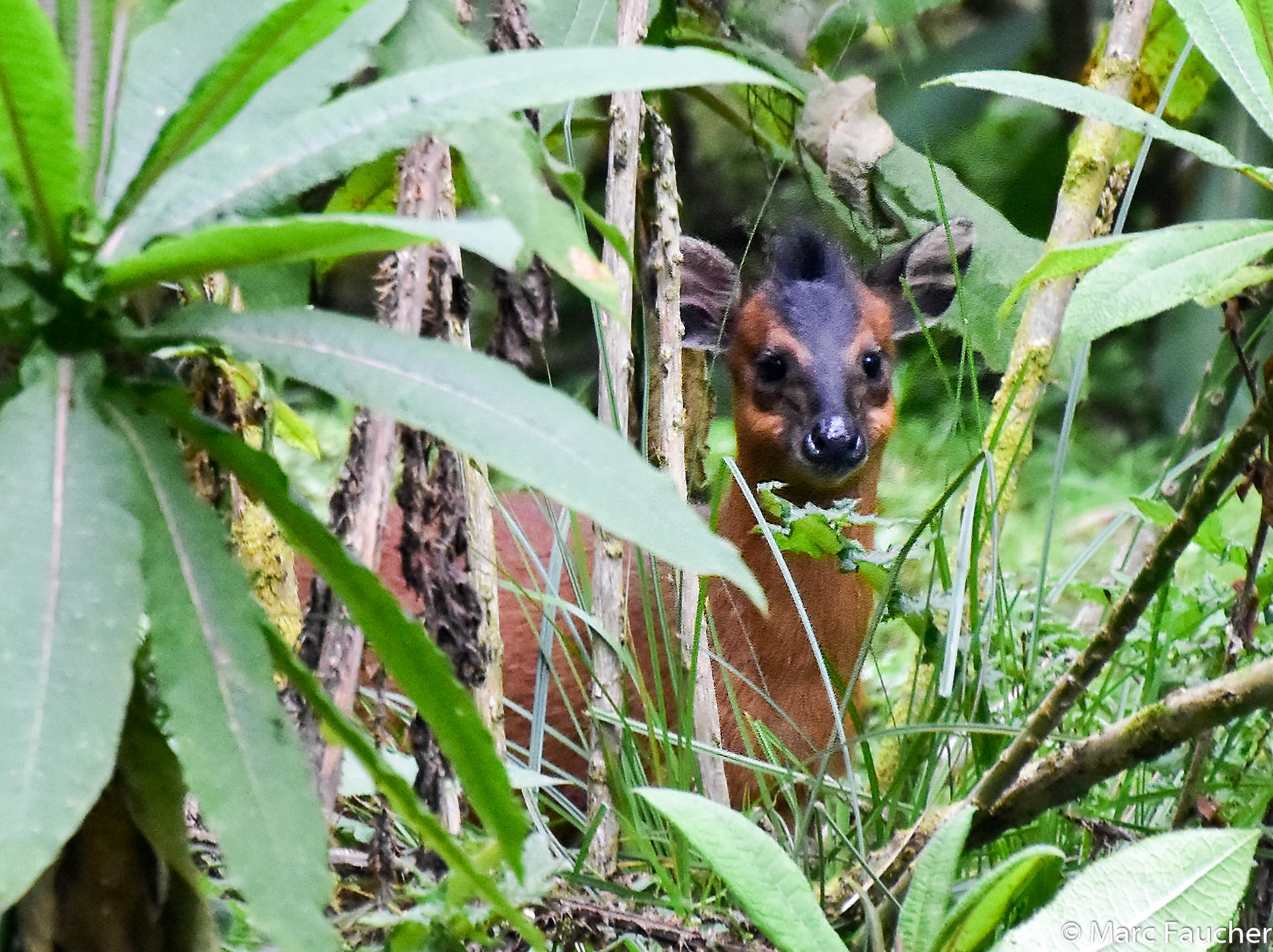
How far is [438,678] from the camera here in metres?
1.04

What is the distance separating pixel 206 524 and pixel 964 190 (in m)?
2.31

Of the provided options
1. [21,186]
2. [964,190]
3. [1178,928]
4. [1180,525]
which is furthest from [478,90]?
[964,190]

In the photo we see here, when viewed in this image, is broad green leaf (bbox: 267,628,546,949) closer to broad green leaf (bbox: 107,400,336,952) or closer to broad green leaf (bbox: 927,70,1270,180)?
broad green leaf (bbox: 107,400,336,952)

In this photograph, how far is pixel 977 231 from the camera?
9.52 ft

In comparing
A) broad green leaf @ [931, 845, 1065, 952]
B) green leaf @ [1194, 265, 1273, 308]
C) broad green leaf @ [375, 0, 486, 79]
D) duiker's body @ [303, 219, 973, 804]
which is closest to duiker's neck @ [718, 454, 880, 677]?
duiker's body @ [303, 219, 973, 804]

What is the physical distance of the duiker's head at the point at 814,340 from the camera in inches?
118

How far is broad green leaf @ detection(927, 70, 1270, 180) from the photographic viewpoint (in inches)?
51.6

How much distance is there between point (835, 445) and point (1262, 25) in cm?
166

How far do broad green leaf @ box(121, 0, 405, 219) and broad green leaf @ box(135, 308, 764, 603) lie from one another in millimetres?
133

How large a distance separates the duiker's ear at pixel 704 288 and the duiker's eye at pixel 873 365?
1.05 feet

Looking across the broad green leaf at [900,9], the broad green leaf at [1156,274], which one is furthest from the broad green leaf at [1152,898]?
the broad green leaf at [900,9]

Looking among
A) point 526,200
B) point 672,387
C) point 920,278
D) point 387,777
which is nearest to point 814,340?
point 920,278

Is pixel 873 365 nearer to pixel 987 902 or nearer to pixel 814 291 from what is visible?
pixel 814 291

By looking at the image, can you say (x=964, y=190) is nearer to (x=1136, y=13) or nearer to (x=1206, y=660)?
(x=1136, y=13)
